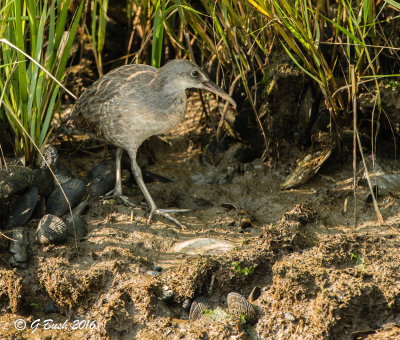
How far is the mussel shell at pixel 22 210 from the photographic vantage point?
4.21 m

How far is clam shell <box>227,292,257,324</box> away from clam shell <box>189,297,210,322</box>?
16 cm

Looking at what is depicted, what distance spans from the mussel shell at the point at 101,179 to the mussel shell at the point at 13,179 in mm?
660

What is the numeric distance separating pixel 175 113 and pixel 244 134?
0.73 metres

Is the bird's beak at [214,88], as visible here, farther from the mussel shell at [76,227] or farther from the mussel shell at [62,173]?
the mussel shell at [76,227]

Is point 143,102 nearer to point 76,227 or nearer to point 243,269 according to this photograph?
point 76,227

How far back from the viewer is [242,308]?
142 inches

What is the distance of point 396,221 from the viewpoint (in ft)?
13.9

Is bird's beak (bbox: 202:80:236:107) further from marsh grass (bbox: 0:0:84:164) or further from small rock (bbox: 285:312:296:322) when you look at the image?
small rock (bbox: 285:312:296:322)

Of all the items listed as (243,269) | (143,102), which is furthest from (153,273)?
(143,102)

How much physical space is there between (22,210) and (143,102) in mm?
1232

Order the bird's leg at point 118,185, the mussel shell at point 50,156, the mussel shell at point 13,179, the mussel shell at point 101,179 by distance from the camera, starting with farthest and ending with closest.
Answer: the mussel shell at point 101,179
the bird's leg at point 118,185
the mussel shell at point 50,156
the mussel shell at point 13,179

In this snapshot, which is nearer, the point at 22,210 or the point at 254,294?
the point at 254,294

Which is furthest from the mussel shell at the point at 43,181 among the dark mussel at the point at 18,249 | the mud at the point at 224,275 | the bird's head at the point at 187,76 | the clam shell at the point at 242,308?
the clam shell at the point at 242,308

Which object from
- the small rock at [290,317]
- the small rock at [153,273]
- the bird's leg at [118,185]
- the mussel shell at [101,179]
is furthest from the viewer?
the mussel shell at [101,179]
